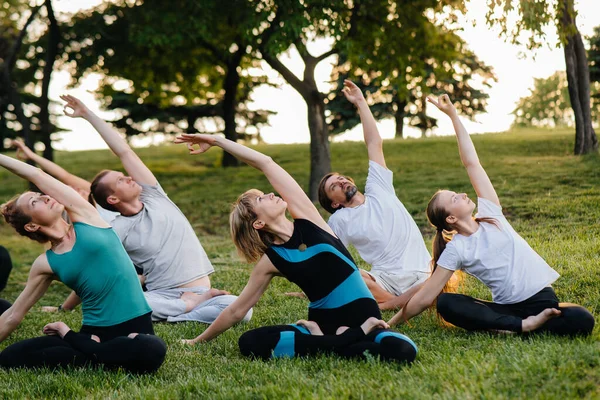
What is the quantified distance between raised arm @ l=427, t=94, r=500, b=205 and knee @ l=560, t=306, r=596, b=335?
1.02 meters

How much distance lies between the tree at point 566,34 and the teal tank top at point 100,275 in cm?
1130

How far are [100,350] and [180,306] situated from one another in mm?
2220

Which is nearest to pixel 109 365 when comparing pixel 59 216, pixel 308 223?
pixel 59 216

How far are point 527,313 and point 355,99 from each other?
2.57m

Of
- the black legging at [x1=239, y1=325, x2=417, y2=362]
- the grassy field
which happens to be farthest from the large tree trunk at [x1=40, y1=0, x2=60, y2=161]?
the black legging at [x1=239, y1=325, x2=417, y2=362]

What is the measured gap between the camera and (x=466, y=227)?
5402mm

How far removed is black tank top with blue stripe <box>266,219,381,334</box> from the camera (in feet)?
16.7

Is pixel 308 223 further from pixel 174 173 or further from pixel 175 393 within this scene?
pixel 174 173

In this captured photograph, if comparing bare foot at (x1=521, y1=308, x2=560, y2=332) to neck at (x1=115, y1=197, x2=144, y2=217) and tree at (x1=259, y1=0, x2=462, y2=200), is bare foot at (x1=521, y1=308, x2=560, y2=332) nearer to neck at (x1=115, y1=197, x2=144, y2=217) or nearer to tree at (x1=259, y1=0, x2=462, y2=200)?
neck at (x1=115, y1=197, x2=144, y2=217)

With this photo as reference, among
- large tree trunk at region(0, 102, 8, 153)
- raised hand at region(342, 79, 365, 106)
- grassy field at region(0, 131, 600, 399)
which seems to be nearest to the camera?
grassy field at region(0, 131, 600, 399)

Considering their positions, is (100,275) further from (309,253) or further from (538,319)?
(538,319)

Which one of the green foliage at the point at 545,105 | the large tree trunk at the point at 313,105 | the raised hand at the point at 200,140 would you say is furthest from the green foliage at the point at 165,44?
the green foliage at the point at 545,105

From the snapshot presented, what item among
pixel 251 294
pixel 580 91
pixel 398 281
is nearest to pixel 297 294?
pixel 398 281

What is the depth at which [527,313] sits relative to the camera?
5.27 meters
